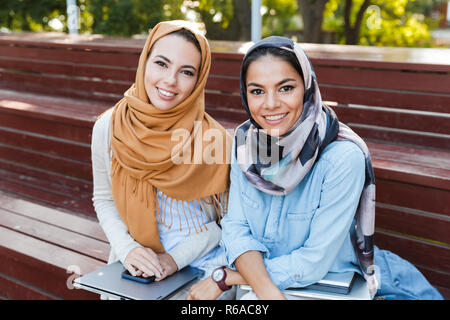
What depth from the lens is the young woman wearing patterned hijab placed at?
172cm

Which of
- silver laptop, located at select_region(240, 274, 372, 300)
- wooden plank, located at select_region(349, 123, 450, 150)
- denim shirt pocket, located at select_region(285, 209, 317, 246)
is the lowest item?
silver laptop, located at select_region(240, 274, 372, 300)

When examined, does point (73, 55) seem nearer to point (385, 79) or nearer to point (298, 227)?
point (385, 79)

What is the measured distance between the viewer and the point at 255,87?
69.7 inches

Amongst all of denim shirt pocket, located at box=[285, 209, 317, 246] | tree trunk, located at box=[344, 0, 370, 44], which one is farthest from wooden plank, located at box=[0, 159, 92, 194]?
tree trunk, located at box=[344, 0, 370, 44]

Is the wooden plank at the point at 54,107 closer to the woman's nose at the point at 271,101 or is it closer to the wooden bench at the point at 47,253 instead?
the wooden bench at the point at 47,253

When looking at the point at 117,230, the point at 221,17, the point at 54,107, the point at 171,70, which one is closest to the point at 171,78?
the point at 171,70

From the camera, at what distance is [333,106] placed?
10.00ft

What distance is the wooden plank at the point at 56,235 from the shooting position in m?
2.69

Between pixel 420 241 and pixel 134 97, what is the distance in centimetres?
161

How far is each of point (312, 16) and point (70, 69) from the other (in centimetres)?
630

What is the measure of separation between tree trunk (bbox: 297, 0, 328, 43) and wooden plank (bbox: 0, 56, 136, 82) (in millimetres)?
6267

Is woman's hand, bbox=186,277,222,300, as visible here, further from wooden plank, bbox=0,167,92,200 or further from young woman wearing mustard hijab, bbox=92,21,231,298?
wooden plank, bbox=0,167,92,200
